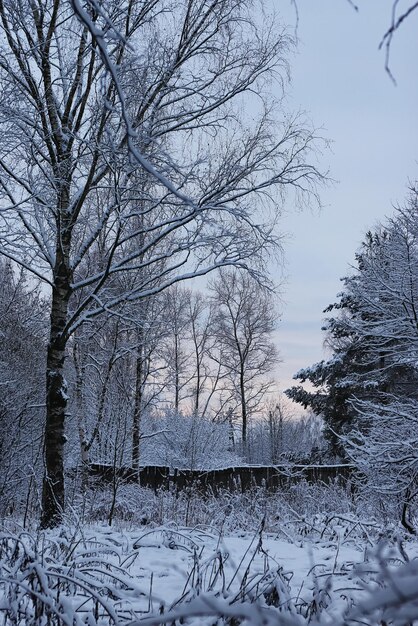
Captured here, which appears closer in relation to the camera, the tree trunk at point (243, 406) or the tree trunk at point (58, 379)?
the tree trunk at point (58, 379)

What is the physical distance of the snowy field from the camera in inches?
27.5

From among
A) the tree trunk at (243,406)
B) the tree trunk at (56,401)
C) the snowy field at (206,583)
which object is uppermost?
the tree trunk at (243,406)

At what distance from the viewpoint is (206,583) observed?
331 centimetres

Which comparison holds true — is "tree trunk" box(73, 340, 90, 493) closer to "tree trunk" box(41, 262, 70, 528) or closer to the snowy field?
"tree trunk" box(41, 262, 70, 528)

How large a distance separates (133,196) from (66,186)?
1.04 metres

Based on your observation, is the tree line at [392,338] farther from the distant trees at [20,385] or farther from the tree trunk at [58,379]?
the distant trees at [20,385]

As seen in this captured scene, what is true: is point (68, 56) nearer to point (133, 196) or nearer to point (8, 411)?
point (133, 196)

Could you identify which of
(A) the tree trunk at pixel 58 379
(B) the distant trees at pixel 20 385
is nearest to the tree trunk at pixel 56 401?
(A) the tree trunk at pixel 58 379

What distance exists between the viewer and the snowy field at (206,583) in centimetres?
70

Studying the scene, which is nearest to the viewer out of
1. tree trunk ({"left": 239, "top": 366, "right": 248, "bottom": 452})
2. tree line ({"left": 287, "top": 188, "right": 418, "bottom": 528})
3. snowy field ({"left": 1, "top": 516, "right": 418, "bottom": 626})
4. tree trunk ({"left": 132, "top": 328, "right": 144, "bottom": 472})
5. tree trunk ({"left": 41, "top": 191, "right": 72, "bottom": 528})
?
snowy field ({"left": 1, "top": 516, "right": 418, "bottom": 626})

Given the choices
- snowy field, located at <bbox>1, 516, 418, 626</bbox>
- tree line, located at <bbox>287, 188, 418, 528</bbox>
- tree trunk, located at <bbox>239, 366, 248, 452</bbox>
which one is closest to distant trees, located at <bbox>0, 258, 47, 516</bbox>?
snowy field, located at <bbox>1, 516, 418, 626</bbox>

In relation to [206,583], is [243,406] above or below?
above

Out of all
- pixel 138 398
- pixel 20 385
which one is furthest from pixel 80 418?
pixel 138 398

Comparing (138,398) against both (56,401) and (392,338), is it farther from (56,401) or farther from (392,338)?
(56,401)
